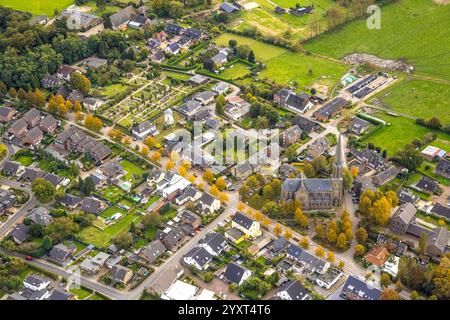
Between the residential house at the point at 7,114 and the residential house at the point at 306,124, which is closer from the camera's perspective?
the residential house at the point at 306,124

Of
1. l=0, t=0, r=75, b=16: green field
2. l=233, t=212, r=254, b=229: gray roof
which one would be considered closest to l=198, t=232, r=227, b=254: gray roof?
l=233, t=212, r=254, b=229: gray roof

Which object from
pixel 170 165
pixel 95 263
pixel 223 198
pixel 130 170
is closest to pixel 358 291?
pixel 223 198

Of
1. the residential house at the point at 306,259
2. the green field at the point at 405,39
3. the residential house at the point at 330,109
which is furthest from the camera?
the green field at the point at 405,39

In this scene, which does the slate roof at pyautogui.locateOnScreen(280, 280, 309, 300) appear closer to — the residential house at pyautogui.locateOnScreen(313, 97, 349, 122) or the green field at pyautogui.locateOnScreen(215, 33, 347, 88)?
the residential house at pyautogui.locateOnScreen(313, 97, 349, 122)

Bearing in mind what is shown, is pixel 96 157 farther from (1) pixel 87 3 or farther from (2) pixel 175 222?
(1) pixel 87 3

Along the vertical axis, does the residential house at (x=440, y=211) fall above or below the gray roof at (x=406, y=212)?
below

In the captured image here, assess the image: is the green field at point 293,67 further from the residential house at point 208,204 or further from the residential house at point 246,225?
the residential house at point 246,225

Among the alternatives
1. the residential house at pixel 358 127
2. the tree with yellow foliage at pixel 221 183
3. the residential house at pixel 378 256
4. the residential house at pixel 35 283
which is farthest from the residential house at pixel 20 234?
the residential house at pixel 358 127
